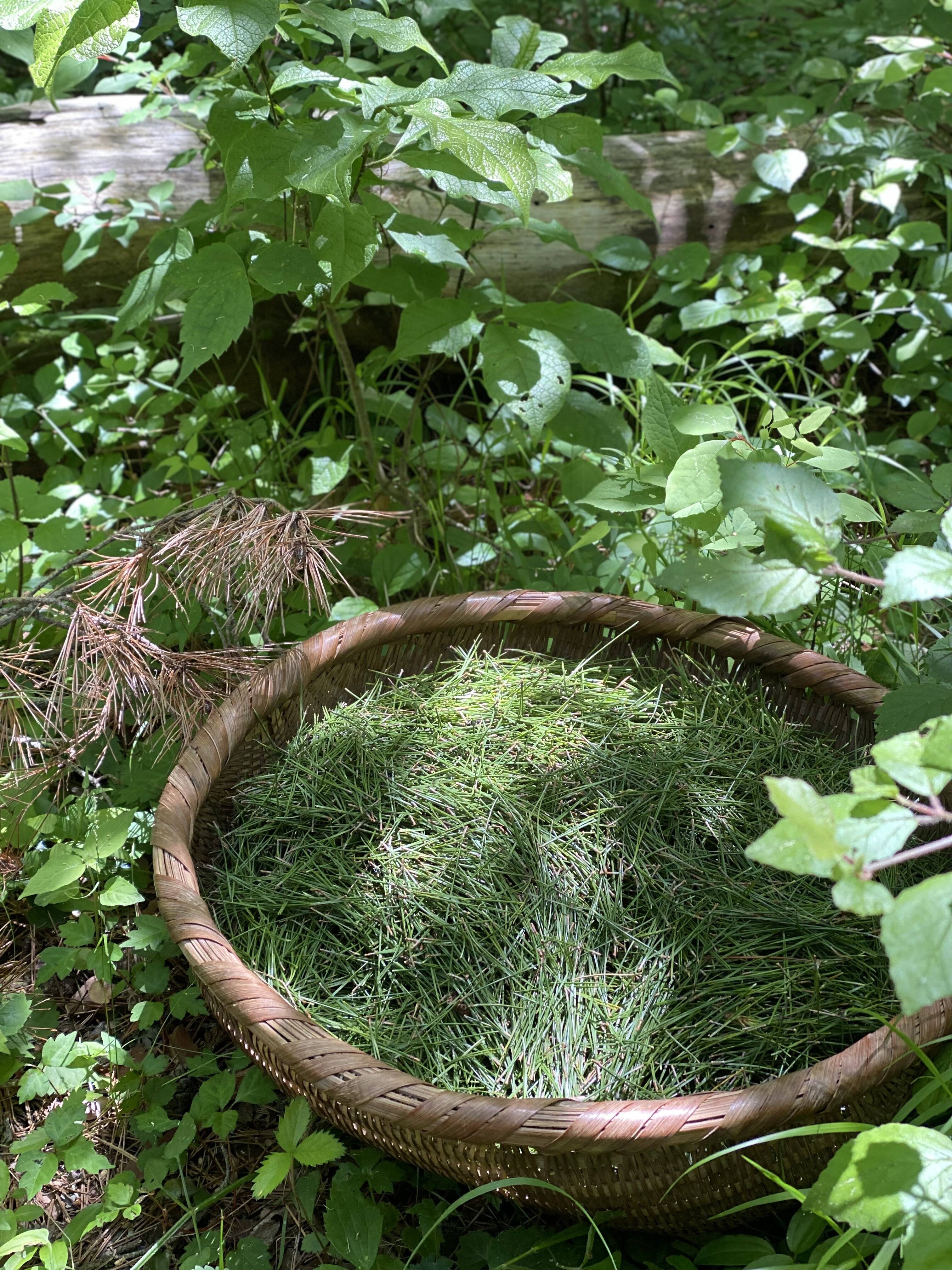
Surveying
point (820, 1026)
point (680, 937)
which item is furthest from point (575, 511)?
point (820, 1026)

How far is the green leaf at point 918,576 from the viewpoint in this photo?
0.69 metres

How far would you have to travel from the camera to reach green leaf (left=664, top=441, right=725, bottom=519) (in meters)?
1.19

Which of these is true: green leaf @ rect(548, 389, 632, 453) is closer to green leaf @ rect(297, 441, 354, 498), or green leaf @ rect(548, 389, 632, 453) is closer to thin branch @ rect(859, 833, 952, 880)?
green leaf @ rect(297, 441, 354, 498)

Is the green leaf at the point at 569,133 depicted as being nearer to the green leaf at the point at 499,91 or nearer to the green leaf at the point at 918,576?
the green leaf at the point at 499,91

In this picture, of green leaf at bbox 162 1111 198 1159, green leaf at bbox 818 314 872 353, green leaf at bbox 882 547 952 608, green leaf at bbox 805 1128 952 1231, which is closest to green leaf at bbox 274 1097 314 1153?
green leaf at bbox 162 1111 198 1159

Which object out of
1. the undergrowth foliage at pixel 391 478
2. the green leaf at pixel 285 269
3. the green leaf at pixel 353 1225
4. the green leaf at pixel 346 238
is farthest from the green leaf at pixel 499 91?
the green leaf at pixel 353 1225

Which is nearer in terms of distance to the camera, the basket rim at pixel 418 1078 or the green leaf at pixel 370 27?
the basket rim at pixel 418 1078

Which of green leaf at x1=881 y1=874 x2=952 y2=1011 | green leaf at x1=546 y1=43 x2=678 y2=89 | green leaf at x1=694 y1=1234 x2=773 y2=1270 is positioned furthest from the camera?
green leaf at x1=546 y1=43 x2=678 y2=89

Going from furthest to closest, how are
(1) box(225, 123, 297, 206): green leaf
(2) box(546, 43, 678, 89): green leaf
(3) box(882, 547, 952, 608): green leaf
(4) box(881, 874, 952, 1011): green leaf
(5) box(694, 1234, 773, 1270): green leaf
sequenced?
(2) box(546, 43, 678, 89): green leaf
(1) box(225, 123, 297, 206): green leaf
(5) box(694, 1234, 773, 1270): green leaf
(3) box(882, 547, 952, 608): green leaf
(4) box(881, 874, 952, 1011): green leaf

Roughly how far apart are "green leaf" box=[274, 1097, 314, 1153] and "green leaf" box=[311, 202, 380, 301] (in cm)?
88

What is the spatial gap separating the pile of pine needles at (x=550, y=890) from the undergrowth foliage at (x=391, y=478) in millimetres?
129

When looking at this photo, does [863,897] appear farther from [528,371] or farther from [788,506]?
[528,371]

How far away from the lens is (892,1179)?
723 mm

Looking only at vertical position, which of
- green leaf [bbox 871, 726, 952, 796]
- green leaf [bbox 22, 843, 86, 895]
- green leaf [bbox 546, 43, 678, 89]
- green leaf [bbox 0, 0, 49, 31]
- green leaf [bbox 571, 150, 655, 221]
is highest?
green leaf [bbox 0, 0, 49, 31]
